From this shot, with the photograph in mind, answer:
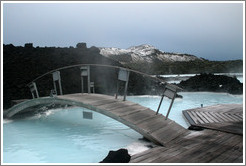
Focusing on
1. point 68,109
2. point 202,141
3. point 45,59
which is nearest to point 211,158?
point 202,141

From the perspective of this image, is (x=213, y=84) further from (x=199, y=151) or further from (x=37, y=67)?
(x=199, y=151)

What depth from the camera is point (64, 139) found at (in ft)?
24.0

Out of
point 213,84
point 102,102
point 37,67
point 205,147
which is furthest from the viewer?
point 213,84

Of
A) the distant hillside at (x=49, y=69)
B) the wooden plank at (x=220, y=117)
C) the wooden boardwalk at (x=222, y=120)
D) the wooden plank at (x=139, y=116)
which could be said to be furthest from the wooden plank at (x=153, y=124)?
the distant hillside at (x=49, y=69)

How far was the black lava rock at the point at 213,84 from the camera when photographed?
787 inches

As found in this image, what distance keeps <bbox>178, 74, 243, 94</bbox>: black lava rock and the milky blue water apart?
12213mm

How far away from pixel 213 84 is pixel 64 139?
56.5 feet

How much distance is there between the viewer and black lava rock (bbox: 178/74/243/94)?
65.6 feet

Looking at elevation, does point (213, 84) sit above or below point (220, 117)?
below

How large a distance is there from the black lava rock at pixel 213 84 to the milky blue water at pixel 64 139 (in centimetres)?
1221

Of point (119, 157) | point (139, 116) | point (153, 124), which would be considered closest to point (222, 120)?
point (153, 124)

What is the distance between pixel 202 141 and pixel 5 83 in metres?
13.5

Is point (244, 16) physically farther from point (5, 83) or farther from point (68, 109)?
point (5, 83)

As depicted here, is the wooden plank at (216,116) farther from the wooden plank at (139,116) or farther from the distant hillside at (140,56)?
the distant hillside at (140,56)
